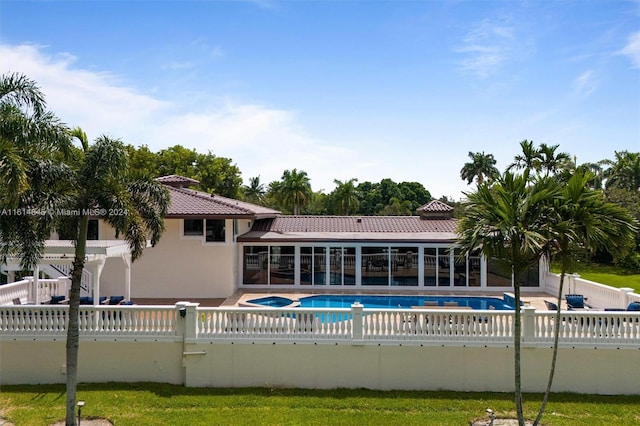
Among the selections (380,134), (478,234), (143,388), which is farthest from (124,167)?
(380,134)

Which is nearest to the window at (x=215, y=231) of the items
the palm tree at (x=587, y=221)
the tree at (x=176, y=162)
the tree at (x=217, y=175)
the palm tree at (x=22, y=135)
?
the palm tree at (x=22, y=135)

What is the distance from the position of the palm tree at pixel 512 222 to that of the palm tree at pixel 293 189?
147 ft

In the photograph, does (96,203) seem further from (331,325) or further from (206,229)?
(206,229)

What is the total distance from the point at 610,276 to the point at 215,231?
27.3 meters

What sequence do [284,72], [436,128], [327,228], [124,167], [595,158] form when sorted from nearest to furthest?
[124,167] → [284,72] → [436,128] → [327,228] → [595,158]

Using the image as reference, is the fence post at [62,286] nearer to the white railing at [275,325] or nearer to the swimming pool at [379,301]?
the swimming pool at [379,301]

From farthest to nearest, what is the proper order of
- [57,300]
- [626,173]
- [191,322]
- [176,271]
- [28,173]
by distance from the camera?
[626,173]
[176,271]
[57,300]
[191,322]
[28,173]

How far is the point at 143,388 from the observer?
1014 centimetres

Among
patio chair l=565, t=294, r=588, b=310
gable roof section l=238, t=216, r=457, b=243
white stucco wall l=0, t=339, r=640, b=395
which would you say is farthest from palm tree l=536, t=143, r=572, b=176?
white stucco wall l=0, t=339, r=640, b=395

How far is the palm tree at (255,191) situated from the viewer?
72119mm

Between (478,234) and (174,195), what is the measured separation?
15.7 metres

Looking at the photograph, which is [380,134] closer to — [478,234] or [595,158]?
[478,234]

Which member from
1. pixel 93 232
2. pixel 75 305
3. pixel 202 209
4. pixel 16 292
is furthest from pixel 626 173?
pixel 16 292

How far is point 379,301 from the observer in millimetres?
18391
